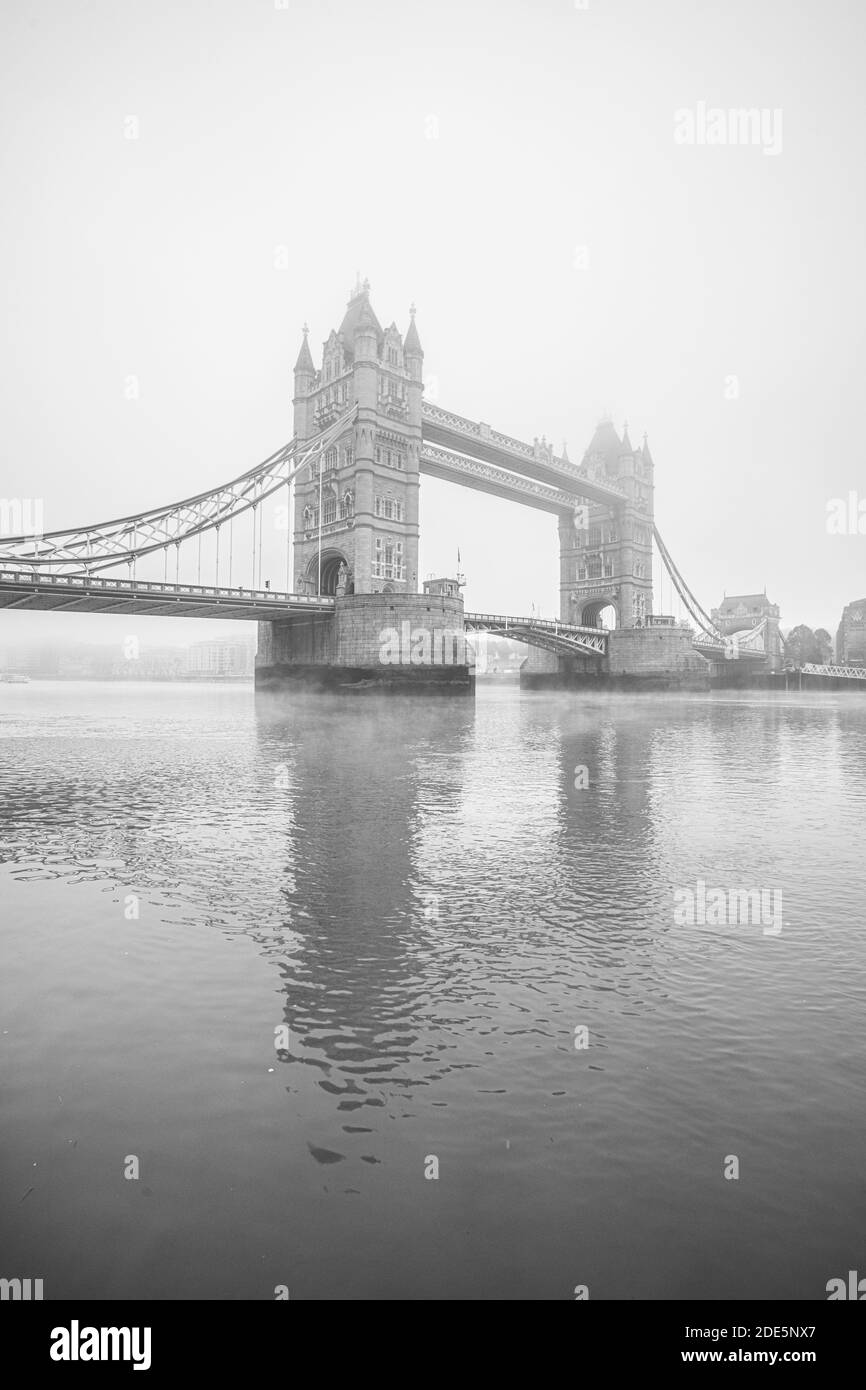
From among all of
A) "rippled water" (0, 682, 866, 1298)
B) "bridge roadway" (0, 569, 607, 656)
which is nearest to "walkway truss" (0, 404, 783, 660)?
"bridge roadway" (0, 569, 607, 656)

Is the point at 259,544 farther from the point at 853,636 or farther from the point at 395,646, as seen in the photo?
the point at 853,636

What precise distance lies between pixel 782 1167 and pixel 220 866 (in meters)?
5.91

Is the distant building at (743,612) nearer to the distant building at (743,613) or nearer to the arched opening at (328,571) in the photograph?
the distant building at (743,613)

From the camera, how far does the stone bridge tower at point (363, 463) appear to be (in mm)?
→ 51344

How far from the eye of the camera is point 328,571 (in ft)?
186

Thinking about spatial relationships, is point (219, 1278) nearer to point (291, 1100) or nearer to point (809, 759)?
point (291, 1100)

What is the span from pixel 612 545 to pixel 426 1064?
8450 cm

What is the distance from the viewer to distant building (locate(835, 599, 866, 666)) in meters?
118

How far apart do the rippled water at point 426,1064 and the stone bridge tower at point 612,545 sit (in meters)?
75.7

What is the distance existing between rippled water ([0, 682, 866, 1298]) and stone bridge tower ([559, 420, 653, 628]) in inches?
2982

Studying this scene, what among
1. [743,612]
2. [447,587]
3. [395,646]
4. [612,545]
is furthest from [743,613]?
[395,646]

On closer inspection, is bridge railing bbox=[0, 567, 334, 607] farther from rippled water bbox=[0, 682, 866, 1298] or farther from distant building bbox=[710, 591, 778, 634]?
distant building bbox=[710, 591, 778, 634]

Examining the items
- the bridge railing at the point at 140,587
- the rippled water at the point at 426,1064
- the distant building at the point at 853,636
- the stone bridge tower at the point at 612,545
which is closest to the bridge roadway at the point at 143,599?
the bridge railing at the point at 140,587
